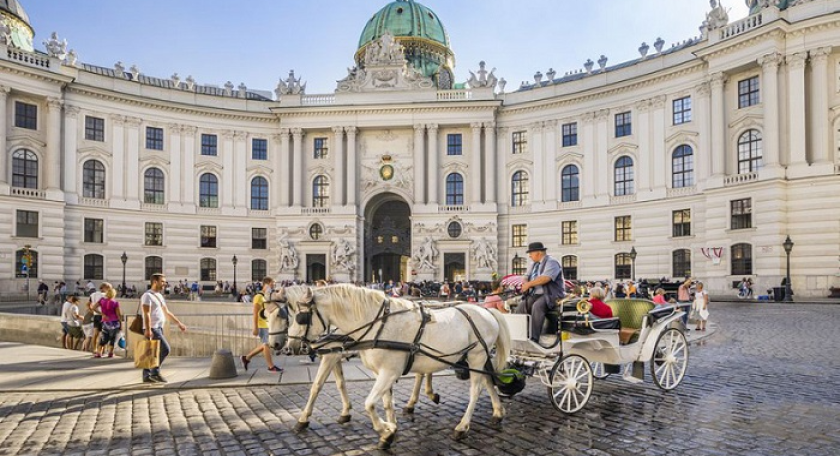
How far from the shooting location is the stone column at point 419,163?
5050cm

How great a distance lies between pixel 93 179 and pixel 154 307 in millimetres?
41550

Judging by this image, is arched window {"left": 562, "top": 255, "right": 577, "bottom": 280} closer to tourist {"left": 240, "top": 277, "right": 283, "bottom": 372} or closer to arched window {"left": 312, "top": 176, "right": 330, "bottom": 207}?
arched window {"left": 312, "top": 176, "right": 330, "bottom": 207}

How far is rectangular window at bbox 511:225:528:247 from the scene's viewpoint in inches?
1933

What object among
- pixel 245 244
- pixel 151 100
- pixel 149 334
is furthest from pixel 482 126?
pixel 149 334

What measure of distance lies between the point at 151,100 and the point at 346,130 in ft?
54.3

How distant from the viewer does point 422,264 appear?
159 feet

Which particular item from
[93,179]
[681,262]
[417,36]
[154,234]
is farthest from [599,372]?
[417,36]

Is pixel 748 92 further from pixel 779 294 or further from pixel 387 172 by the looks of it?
pixel 387 172

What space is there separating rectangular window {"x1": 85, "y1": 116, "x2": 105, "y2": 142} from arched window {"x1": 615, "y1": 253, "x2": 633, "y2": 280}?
42.9m

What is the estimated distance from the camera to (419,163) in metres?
50.7

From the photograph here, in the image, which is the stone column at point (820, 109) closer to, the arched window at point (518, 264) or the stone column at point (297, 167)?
the arched window at point (518, 264)

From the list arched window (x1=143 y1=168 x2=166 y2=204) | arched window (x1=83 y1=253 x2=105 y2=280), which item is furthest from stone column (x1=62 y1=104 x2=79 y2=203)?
arched window (x1=143 y1=168 x2=166 y2=204)

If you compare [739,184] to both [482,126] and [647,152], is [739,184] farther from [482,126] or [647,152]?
[482,126]

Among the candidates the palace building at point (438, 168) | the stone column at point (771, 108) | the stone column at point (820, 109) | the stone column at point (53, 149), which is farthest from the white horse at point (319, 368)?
the stone column at point (53, 149)
